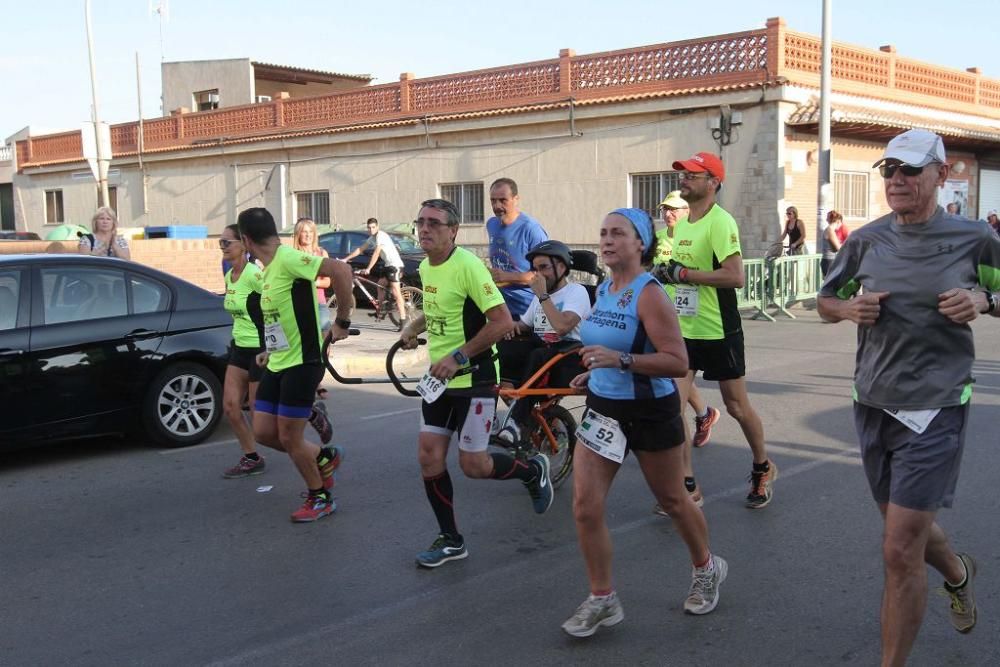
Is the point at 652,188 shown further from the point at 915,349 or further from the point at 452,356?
the point at 915,349

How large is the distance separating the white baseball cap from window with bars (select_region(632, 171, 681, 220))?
18092 mm

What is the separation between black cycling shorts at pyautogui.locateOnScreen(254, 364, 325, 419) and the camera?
5648mm

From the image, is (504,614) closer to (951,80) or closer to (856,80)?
(856,80)

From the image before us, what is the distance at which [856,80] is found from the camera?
22.0 metres

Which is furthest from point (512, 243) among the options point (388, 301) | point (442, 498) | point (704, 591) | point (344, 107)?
point (344, 107)

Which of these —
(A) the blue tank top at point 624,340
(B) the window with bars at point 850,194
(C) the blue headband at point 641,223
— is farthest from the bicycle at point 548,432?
(B) the window with bars at point 850,194

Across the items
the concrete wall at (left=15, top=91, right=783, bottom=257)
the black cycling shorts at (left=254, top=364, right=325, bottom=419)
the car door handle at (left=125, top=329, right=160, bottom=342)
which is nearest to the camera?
the black cycling shorts at (left=254, top=364, right=325, bottom=419)

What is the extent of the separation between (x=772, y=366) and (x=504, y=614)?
314 inches

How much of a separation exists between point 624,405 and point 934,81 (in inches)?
938

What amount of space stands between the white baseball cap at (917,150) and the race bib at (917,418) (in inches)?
33.0

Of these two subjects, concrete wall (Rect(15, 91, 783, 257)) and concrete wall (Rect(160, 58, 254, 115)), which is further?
concrete wall (Rect(160, 58, 254, 115))

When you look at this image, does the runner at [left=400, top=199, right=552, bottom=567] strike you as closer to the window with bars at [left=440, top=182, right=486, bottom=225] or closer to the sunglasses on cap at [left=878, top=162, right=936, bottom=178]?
the sunglasses on cap at [left=878, top=162, right=936, bottom=178]

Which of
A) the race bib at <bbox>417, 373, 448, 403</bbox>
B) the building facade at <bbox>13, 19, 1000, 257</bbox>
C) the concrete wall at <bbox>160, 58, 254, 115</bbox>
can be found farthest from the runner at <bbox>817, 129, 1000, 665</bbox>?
the concrete wall at <bbox>160, 58, 254, 115</bbox>

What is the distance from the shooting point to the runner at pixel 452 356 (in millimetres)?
4938
